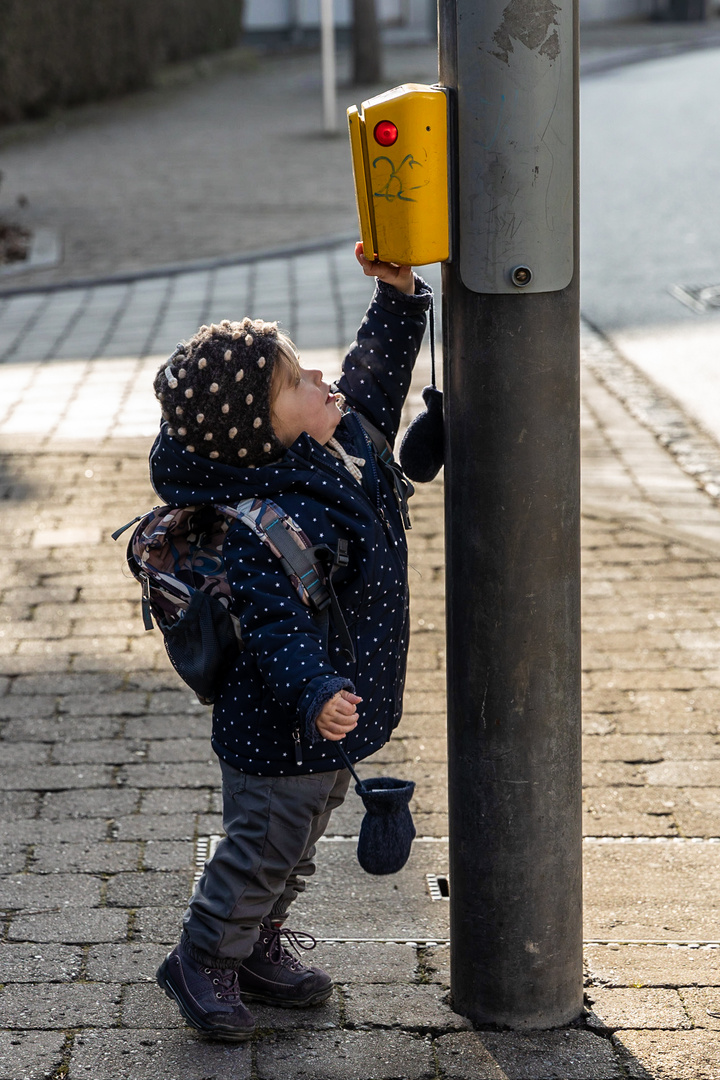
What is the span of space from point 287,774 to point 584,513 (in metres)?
3.44

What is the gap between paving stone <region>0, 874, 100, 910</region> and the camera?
9.94 feet

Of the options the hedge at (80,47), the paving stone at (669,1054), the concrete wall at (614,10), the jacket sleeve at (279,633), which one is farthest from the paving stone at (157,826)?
the concrete wall at (614,10)

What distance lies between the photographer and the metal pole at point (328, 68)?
1722cm

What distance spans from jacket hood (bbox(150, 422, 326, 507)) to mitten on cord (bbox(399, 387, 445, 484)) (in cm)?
21

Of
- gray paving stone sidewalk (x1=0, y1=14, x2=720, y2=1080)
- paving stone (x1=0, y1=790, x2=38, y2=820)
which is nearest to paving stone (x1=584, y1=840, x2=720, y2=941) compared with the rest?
gray paving stone sidewalk (x1=0, y1=14, x2=720, y2=1080)

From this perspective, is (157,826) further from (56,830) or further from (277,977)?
(277,977)

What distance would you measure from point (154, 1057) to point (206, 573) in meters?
0.92

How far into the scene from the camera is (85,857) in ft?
10.6

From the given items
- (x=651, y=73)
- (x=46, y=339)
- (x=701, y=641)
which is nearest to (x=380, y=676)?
(x=701, y=641)

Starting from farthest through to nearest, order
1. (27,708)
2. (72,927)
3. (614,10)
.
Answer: (614,10) → (27,708) → (72,927)

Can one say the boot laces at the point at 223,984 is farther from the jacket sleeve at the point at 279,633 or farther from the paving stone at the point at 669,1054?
the paving stone at the point at 669,1054

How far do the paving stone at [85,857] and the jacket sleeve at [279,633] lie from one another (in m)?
1.08

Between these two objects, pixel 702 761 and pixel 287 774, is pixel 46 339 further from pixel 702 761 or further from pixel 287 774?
pixel 287 774

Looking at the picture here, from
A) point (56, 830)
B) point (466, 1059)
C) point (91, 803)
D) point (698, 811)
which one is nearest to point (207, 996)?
point (466, 1059)
